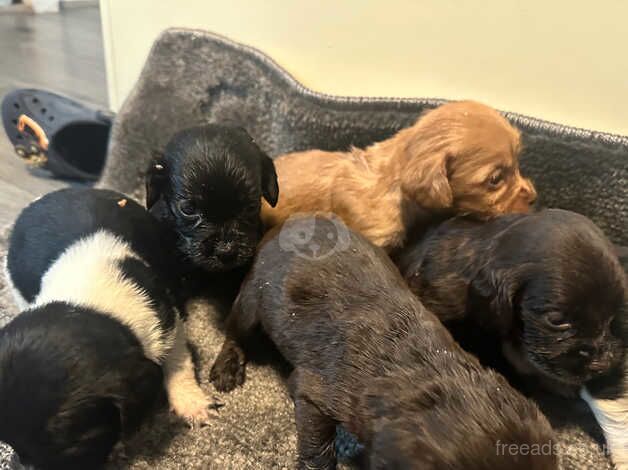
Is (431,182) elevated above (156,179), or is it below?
above

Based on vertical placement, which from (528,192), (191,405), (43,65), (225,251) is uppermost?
(528,192)

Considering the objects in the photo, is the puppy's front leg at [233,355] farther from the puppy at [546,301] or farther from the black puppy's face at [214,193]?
the puppy at [546,301]

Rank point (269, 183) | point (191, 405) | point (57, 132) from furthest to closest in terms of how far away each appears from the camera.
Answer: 1. point (57, 132)
2. point (269, 183)
3. point (191, 405)

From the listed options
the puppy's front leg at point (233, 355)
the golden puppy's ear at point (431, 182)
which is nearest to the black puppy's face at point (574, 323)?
the golden puppy's ear at point (431, 182)

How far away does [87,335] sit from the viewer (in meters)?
1.58

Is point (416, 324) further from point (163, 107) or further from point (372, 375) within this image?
point (163, 107)

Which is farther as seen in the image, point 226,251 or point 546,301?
point 226,251

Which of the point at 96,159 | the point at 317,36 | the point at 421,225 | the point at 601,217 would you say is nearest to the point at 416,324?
the point at 421,225

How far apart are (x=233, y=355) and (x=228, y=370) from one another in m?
0.05

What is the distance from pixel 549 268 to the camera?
159 cm

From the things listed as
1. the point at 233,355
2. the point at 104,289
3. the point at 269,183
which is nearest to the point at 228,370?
the point at 233,355

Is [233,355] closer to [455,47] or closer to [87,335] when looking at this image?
[87,335]

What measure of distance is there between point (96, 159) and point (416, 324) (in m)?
2.32

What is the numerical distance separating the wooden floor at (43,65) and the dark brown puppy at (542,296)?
2.16 meters
